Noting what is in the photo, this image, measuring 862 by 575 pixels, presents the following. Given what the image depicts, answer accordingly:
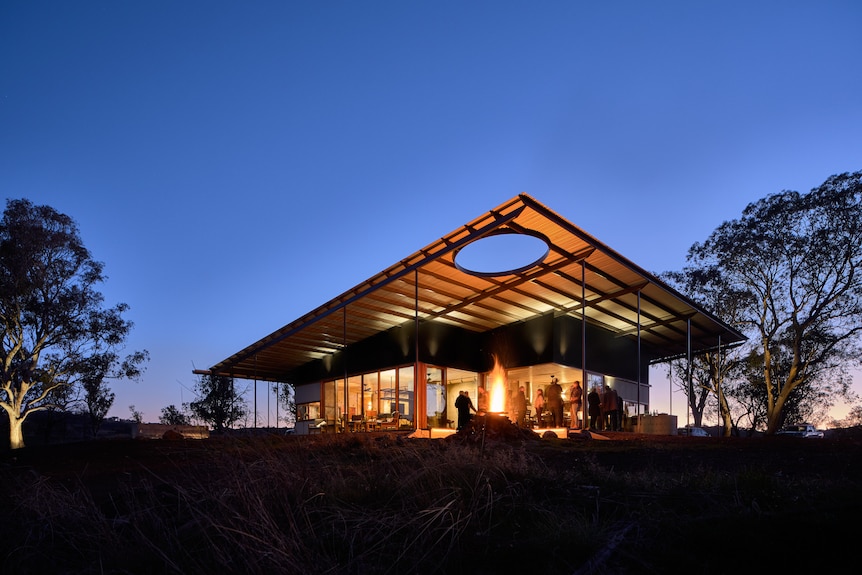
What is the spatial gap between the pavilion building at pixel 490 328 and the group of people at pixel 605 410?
0.94 meters

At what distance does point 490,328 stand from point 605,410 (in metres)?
5.62

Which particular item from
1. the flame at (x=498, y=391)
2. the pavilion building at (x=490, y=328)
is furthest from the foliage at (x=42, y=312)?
the flame at (x=498, y=391)

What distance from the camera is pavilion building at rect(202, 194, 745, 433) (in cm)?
1509

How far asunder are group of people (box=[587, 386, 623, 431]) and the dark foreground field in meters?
10.4

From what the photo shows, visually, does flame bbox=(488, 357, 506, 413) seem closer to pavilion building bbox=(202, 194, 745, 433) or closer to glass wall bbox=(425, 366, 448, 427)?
pavilion building bbox=(202, 194, 745, 433)

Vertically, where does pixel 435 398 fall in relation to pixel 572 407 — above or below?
above

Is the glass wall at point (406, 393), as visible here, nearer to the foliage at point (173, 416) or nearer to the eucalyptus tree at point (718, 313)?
the eucalyptus tree at point (718, 313)

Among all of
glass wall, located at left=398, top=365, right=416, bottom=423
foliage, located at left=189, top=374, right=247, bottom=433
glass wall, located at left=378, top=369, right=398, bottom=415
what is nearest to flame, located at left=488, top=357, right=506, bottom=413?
glass wall, located at left=398, top=365, right=416, bottom=423

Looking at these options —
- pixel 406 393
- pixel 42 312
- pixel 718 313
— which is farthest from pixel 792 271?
pixel 42 312

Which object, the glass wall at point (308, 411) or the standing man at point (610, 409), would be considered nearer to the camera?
the standing man at point (610, 409)

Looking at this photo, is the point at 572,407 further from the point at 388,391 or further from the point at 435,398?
the point at 388,391

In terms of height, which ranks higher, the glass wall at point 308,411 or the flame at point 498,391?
the flame at point 498,391

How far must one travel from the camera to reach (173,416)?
42.9 m

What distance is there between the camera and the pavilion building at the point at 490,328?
594 inches
